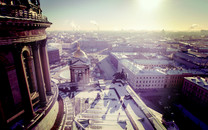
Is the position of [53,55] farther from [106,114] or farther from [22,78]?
[22,78]

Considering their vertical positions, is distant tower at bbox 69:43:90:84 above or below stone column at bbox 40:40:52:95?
below

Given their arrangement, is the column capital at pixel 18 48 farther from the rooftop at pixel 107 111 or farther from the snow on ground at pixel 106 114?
the snow on ground at pixel 106 114

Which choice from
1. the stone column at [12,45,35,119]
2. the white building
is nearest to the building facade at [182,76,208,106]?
the white building

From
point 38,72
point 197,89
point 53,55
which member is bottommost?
point 197,89

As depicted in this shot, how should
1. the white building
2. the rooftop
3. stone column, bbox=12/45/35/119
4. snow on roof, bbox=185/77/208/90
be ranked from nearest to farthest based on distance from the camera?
stone column, bbox=12/45/35/119
the rooftop
snow on roof, bbox=185/77/208/90
the white building

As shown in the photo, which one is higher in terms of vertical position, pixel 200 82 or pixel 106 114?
pixel 106 114

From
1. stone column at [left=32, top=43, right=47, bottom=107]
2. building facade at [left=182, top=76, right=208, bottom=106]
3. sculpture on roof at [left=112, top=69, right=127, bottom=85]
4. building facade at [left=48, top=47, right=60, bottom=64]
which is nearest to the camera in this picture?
stone column at [left=32, top=43, right=47, bottom=107]

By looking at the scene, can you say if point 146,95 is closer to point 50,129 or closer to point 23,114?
point 50,129

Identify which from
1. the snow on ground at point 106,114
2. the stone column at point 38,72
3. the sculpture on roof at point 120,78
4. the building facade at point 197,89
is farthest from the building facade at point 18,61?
the building facade at point 197,89

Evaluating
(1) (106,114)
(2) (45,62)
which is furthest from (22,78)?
(1) (106,114)

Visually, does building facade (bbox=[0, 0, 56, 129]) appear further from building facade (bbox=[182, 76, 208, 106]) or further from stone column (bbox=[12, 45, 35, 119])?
building facade (bbox=[182, 76, 208, 106])
